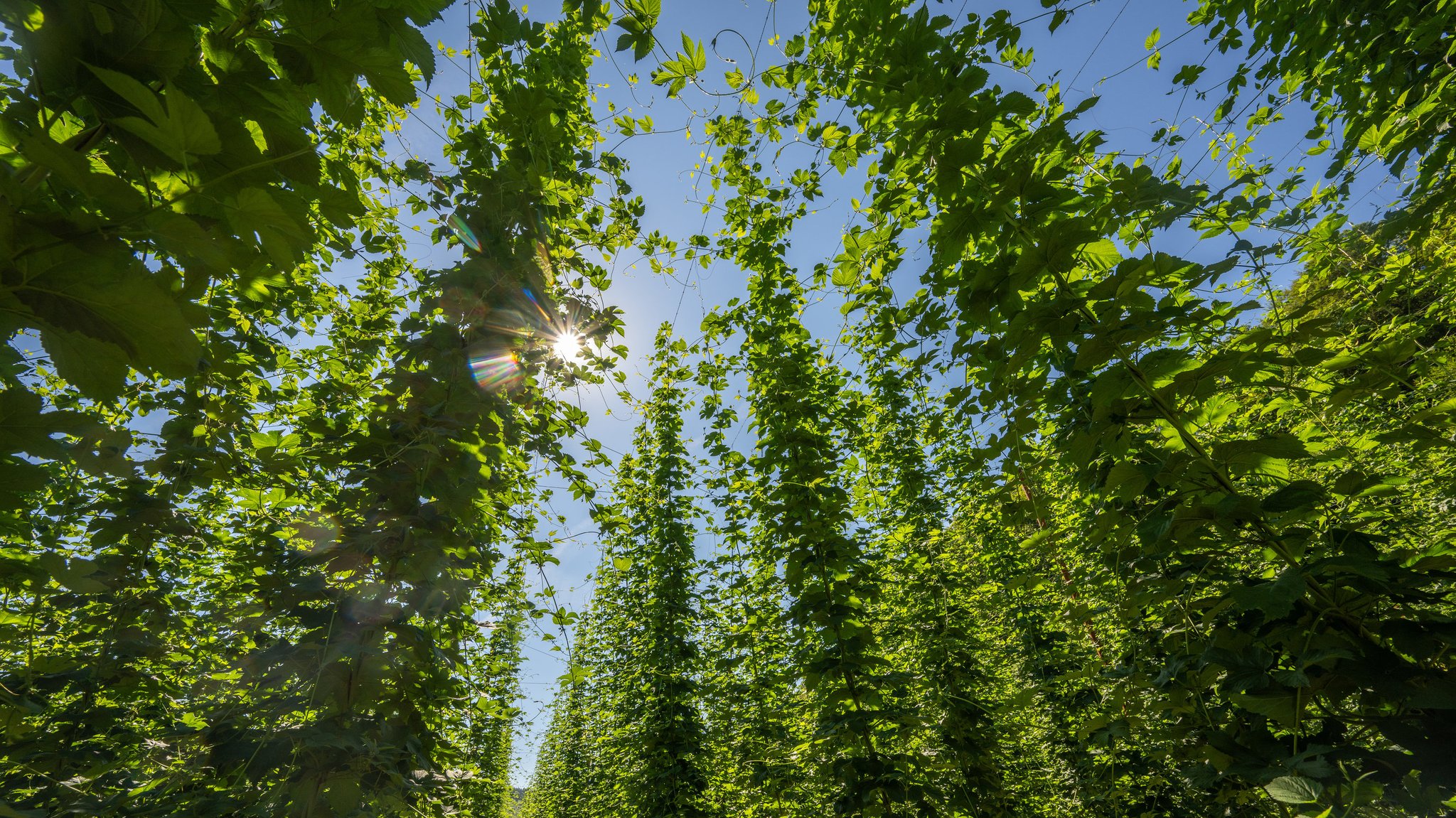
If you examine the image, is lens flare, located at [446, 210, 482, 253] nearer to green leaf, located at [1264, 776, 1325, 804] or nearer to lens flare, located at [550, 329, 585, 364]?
lens flare, located at [550, 329, 585, 364]

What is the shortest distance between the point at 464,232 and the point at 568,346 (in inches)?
21.1

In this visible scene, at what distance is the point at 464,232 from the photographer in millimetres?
1990

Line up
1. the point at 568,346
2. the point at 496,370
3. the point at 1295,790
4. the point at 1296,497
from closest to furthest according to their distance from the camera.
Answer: the point at 1295,790, the point at 1296,497, the point at 496,370, the point at 568,346

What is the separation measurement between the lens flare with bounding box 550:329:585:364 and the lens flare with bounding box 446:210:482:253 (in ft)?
1.35

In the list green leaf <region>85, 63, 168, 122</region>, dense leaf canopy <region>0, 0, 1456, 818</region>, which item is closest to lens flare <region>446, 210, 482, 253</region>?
dense leaf canopy <region>0, 0, 1456, 818</region>

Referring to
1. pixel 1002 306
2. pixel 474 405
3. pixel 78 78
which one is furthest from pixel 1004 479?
pixel 78 78

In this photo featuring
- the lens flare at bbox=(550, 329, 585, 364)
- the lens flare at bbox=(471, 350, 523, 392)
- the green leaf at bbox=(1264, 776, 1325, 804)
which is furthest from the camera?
the lens flare at bbox=(550, 329, 585, 364)

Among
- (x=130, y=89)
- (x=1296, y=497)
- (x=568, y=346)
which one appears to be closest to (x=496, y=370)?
(x=568, y=346)

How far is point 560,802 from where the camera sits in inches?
584

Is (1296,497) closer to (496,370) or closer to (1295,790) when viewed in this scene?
(1295,790)

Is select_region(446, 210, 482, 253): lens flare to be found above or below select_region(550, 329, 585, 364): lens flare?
above

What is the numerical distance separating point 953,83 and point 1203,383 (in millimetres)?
1004

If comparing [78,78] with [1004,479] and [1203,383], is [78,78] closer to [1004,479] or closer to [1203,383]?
[1203,383]

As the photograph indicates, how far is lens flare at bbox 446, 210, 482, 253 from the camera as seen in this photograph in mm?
1966
